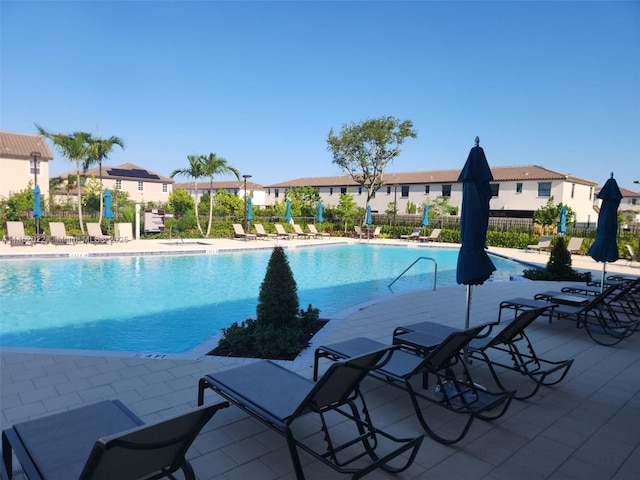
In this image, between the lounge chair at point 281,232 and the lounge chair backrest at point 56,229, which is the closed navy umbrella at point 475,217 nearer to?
the lounge chair backrest at point 56,229

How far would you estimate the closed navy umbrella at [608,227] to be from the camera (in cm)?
747

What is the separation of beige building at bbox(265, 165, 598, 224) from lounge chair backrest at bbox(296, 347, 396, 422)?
27.7 metres

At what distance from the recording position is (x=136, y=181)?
4825 centimetres

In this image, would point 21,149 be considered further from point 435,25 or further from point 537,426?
point 537,426

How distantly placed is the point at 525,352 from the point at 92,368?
524cm

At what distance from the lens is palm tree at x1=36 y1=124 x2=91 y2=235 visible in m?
19.5

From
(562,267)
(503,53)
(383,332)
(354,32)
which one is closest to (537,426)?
(383,332)

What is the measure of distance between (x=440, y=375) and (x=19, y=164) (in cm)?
3728

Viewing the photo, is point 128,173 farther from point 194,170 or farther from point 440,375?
point 440,375

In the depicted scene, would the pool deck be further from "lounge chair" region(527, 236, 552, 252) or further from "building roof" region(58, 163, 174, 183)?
"building roof" region(58, 163, 174, 183)

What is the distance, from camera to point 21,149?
31.5 meters

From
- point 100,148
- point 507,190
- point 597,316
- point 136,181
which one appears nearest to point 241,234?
point 100,148

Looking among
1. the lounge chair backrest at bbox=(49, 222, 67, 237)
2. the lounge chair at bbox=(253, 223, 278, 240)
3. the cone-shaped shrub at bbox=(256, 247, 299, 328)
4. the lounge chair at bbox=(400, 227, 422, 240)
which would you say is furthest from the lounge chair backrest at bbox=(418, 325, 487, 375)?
the lounge chair at bbox=(400, 227, 422, 240)

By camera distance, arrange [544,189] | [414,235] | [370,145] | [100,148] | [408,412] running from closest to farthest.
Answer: [408,412]
[100,148]
[414,235]
[544,189]
[370,145]
